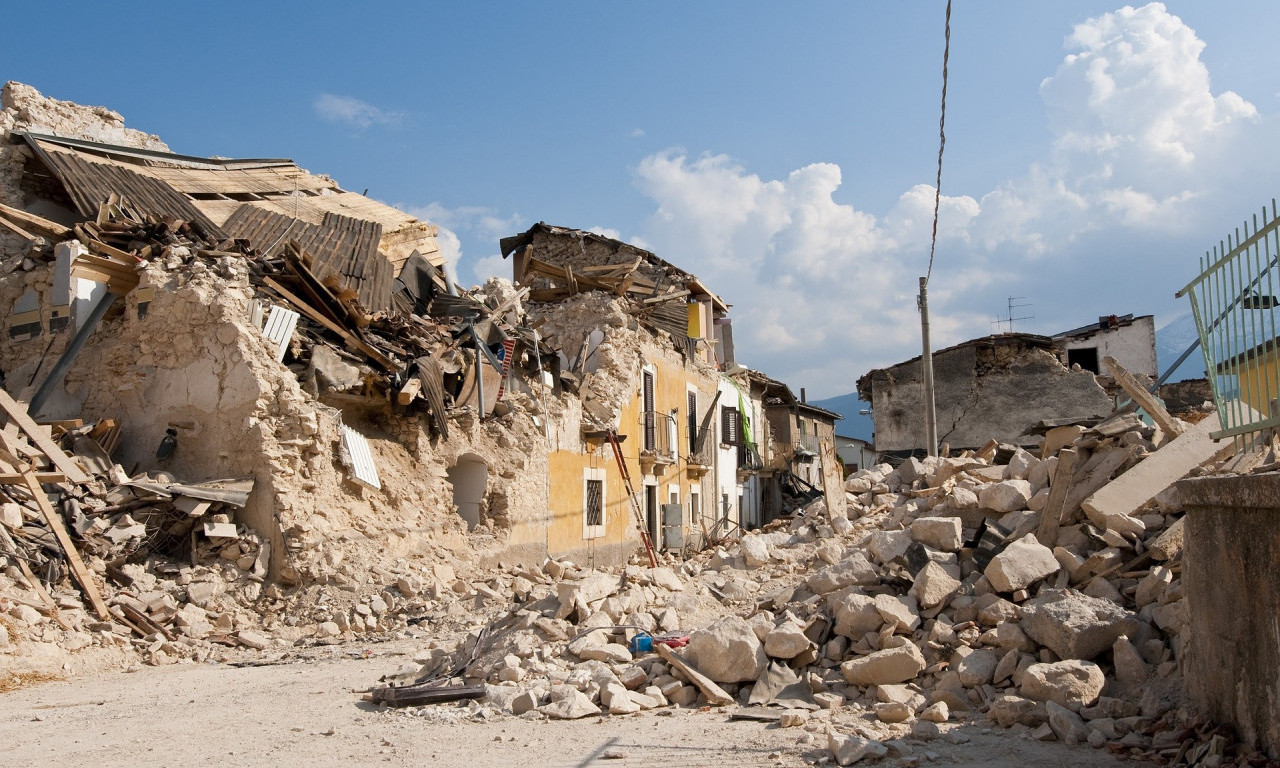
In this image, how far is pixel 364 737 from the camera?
5.97m

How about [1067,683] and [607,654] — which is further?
[607,654]

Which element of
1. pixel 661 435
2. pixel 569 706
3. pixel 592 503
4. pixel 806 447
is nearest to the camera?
pixel 569 706

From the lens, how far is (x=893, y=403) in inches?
1188

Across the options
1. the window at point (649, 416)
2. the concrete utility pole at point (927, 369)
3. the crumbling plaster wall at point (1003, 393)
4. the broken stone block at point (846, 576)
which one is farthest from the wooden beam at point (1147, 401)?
the crumbling plaster wall at point (1003, 393)

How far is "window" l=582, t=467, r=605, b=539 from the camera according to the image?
1812cm

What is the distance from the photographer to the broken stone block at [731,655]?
6.46 metres

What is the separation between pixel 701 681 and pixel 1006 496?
11.9 ft

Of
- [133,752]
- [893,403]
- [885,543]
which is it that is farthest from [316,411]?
[893,403]

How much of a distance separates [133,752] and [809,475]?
3219cm

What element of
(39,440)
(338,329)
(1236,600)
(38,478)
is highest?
(338,329)

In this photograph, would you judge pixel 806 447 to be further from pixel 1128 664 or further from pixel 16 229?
pixel 1128 664

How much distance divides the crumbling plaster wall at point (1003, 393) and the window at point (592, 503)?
42.7 ft

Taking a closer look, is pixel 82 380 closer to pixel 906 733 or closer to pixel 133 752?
pixel 133 752

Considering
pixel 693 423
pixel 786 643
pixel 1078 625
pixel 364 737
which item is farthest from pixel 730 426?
pixel 364 737
